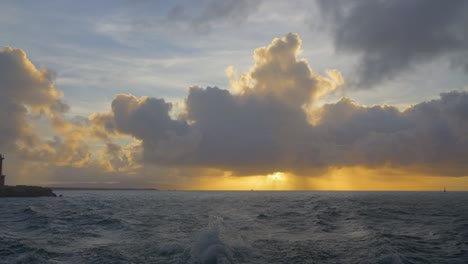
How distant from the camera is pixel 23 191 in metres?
150

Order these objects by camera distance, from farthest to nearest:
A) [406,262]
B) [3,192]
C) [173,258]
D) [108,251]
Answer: [3,192] → [108,251] → [173,258] → [406,262]

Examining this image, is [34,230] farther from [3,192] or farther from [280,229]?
[3,192]

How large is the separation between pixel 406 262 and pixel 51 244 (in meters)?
24.5

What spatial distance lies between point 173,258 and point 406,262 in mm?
13693

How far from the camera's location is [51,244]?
89.5 feet

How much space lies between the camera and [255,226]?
38.6 meters

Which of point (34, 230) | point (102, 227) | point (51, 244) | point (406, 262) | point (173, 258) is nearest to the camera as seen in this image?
point (406, 262)

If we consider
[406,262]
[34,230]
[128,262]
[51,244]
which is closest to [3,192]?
[34,230]

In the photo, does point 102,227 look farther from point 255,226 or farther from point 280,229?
point 280,229

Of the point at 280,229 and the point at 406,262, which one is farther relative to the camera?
the point at 280,229

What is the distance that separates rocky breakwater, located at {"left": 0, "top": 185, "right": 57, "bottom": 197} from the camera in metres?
142

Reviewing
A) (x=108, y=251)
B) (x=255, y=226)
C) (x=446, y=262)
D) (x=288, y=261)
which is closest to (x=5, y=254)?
(x=108, y=251)

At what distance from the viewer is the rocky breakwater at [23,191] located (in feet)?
464

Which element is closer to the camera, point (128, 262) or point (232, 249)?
point (128, 262)
